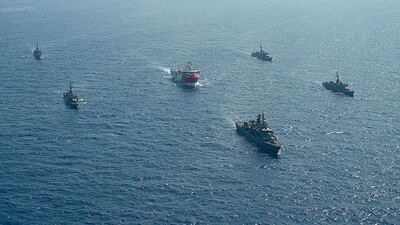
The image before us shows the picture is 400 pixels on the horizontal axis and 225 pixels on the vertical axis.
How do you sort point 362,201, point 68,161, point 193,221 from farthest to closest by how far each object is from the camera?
1. point 68,161
2. point 362,201
3. point 193,221

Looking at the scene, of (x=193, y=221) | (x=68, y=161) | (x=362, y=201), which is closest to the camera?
(x=193, y=221)

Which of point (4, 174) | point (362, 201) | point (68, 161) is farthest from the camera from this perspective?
point (68, 161)

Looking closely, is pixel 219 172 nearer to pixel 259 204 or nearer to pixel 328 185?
pixel 259 204

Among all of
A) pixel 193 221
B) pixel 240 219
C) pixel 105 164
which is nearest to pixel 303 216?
pixel 240 219

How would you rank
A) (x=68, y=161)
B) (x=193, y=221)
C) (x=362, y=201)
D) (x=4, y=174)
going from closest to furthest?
(x=193, y=221), (x=362, y=201), (x=4, y=174), (x=68, y=161)

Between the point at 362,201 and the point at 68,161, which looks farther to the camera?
the point at 68,161

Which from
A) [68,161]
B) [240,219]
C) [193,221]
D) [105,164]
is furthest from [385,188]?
[68,161]

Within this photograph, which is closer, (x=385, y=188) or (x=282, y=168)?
(x=385, y=188)

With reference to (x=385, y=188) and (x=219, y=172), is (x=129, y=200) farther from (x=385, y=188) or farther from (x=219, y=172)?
(x=385, y=188)
